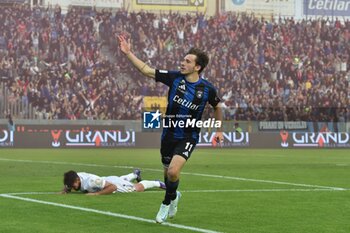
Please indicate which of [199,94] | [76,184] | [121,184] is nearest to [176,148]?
[199,94]

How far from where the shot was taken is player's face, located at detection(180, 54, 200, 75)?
10469 mm

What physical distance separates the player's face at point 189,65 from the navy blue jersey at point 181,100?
126 millimetres

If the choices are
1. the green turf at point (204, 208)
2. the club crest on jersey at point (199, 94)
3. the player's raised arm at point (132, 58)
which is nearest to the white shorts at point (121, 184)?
the green turf at point (204, 208)

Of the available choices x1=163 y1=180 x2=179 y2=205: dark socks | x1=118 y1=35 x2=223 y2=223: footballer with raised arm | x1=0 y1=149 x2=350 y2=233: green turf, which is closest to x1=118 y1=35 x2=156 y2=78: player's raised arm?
x1=118 y1=35 x2=223 y2=223: footballer with raised arm

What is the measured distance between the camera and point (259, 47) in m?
53.2

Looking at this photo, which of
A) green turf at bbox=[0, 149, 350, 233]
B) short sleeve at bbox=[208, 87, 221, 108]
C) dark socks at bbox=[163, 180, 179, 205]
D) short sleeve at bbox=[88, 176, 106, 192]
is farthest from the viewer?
short sleeve at bbox=[88, 176, 106, 192]

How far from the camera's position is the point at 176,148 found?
10.5 m

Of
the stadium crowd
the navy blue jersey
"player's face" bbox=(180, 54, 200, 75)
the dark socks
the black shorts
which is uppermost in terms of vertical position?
"player's face" bbox=(180, 54, 200, 75)

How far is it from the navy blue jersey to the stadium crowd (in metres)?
32.0

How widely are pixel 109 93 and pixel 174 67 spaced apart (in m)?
6.03

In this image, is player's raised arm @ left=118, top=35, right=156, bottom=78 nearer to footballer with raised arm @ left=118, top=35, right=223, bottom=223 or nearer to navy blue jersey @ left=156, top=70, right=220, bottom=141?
footballer with raised arm @ left=118, top=35, right=223, bottom=223

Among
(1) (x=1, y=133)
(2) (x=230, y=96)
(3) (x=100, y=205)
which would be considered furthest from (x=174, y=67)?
(3) (x=100, y=205)

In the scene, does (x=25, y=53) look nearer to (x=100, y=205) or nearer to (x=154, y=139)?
(x=154, y=139)

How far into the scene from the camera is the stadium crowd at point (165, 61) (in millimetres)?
44469
